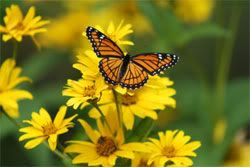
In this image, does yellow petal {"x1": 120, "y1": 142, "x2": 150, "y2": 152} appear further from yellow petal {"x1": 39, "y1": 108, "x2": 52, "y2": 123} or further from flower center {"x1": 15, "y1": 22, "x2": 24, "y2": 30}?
flower center {"x1": 15, "y1": 22, "x2": 24, "y2": 30}

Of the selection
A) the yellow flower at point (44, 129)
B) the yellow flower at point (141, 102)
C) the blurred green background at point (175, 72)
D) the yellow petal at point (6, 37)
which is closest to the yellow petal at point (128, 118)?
the yellow flower at point (141, 102)

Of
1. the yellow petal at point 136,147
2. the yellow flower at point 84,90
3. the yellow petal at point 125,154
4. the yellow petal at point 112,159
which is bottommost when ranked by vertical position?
the yellow petal at point 112,159

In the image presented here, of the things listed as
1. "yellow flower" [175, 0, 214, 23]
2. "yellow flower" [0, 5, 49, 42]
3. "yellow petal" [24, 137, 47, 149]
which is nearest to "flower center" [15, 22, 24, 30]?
"yellow flower" [0, 5, 49, 42]

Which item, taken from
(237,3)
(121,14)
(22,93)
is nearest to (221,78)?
(237,3)

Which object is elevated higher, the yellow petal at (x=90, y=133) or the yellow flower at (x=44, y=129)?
the yellow petal at (x=90, y=133)

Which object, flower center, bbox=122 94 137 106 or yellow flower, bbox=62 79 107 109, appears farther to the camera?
flower center, bbox=122 94 137 106

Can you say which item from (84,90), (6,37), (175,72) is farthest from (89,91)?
(175,72)

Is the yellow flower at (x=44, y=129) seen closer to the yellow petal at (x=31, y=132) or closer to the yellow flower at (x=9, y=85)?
the yellow petal at (x=31, y=132)
